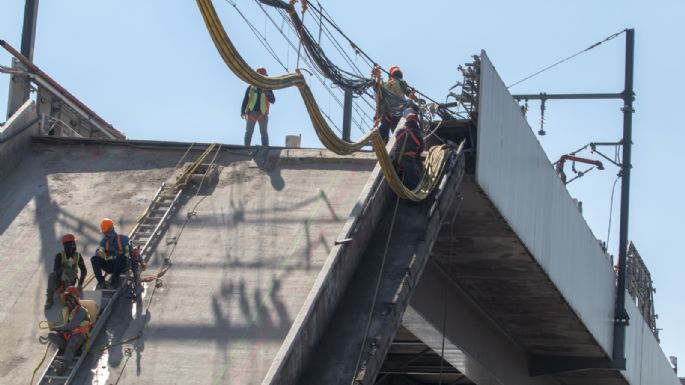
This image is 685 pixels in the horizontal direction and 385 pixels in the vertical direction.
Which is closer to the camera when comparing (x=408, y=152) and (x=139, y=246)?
(x=139, y=246)

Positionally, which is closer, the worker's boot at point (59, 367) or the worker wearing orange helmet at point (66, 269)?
the worker's boot at point (59, 367)

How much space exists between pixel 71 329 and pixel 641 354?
21.6 m

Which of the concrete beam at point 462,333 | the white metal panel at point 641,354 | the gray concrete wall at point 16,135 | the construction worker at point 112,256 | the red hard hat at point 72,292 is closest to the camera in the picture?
the red hard hat at point 72,292

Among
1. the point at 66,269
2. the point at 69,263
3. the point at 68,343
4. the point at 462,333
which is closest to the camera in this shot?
the point at 68,343

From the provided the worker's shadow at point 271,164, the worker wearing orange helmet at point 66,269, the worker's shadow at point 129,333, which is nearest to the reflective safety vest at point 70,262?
the worker wearing orange helmet at point 66,269

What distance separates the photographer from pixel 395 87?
25.8 metres

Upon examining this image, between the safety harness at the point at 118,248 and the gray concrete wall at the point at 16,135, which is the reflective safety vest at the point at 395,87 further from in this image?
the safety harness at the point at 118,248

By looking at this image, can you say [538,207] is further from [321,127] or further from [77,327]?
[77,327]

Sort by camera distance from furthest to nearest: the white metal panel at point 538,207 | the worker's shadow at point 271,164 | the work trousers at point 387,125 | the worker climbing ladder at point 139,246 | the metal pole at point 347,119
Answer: the metal pole at point 347,119 → the work trousers at point 387,125 → the white metal panel at point 538,207 → the worker's shadow at point 271,164 → the worker climbing ladder at point 139,246

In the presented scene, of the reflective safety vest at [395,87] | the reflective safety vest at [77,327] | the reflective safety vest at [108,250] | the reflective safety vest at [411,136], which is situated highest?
the reflective safety vest at [395,87]

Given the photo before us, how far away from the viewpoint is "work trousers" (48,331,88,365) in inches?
745

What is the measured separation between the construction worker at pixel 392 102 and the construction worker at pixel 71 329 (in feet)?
26.0

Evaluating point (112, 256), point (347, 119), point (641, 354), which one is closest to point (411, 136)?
point (112, 256)

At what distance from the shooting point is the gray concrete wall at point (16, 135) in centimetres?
2458
